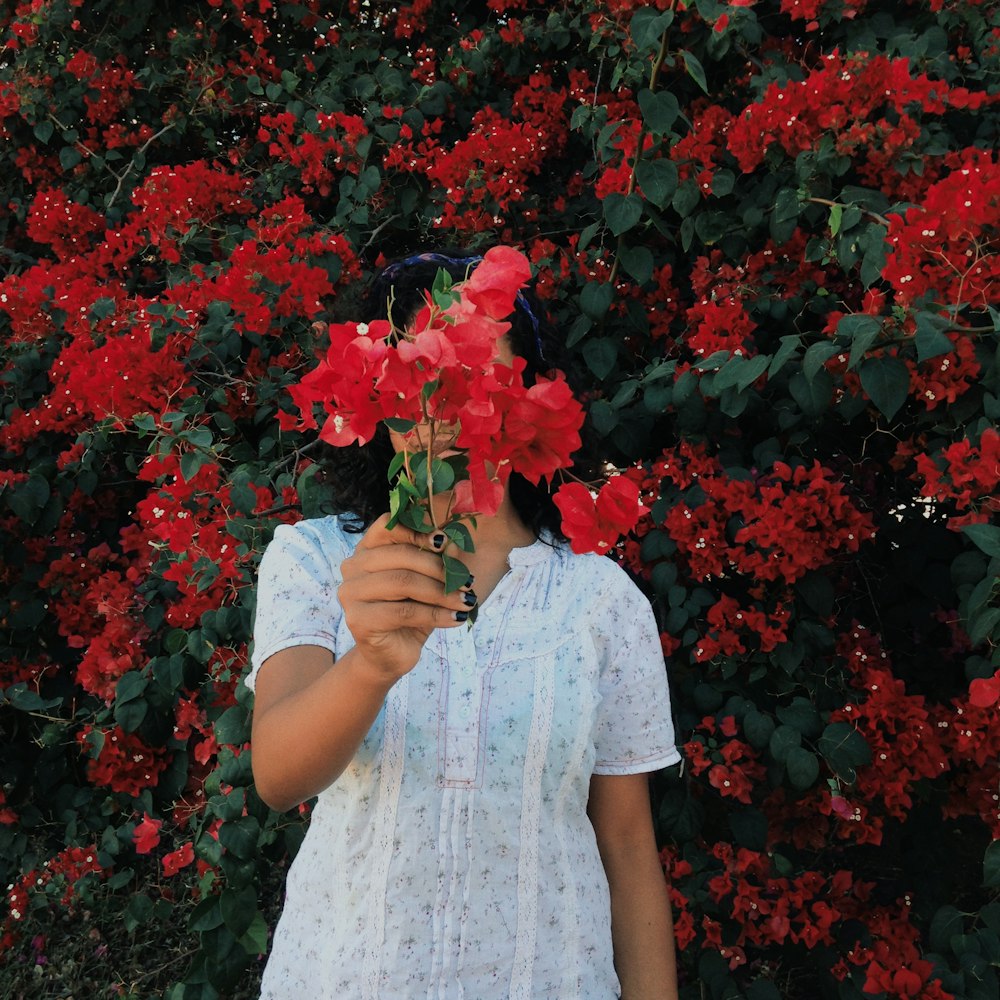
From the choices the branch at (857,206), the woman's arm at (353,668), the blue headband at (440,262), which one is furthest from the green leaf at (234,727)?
the branch at (857,206)

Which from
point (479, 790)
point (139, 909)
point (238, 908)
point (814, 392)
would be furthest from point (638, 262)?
point (139, 909)

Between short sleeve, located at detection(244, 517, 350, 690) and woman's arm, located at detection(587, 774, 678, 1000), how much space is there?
400 millimetres

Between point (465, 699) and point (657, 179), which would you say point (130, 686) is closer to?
point (465, 699)

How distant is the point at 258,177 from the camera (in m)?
2.88

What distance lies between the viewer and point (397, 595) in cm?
75

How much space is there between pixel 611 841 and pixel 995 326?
2.95ft

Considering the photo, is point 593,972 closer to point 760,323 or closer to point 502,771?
point 502,771

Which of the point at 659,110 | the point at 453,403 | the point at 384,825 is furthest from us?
the point at 659,110

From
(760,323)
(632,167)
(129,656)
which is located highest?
(632,167)

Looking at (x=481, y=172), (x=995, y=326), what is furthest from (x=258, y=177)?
(x=995, y=326)

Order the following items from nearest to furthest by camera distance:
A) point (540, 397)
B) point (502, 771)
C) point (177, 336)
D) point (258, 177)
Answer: point (540, 397)
point (502, 771)
point (177, 336)
point (258, 177)

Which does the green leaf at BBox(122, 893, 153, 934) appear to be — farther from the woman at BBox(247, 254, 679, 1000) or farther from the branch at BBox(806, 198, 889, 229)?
the branch at BBox(806, 198, 889, 229)

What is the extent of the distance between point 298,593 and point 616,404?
95cm

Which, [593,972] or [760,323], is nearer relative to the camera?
[593,972]
